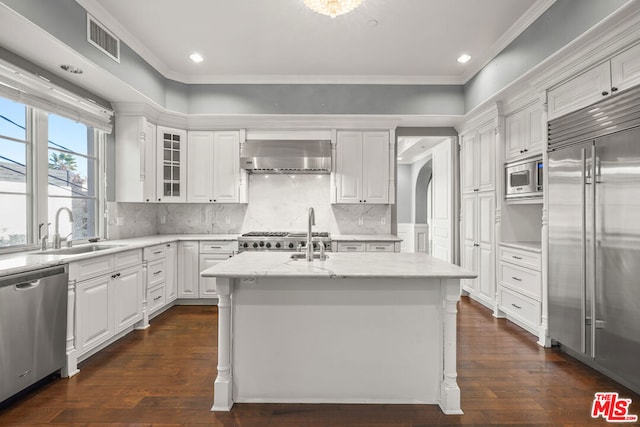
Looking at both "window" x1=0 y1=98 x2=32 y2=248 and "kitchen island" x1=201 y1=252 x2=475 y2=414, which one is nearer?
"kitchen island" x1=201 y1=252 x2=475 y2=414

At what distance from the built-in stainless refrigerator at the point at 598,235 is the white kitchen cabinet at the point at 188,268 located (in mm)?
3914

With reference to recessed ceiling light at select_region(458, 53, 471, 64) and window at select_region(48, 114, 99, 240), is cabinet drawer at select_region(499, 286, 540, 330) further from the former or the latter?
window at select_region(48, 114, 99, 240)

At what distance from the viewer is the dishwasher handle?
7.06 ft

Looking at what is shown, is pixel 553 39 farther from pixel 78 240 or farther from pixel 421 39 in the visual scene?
pixel 78 240

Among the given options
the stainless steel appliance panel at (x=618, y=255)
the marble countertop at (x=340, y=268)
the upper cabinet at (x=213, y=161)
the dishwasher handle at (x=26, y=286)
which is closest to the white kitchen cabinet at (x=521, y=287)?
the stainless steel appliance panel at (x=618, y=255)

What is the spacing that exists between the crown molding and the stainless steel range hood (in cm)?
202

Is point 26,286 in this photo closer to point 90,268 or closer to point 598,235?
point 90,268

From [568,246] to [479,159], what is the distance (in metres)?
1.95

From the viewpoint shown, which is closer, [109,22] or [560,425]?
[560,425]

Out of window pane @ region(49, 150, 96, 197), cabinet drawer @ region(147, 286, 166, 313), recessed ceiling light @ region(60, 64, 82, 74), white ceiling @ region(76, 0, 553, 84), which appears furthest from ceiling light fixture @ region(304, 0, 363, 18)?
cabinet drawer @ region(147, 286, 166, 313)

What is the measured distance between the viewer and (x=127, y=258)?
10.8 feet

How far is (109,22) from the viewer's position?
3123 mm

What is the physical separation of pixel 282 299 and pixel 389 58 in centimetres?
318

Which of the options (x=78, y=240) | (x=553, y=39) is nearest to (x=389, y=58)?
(x=553, y=39)
